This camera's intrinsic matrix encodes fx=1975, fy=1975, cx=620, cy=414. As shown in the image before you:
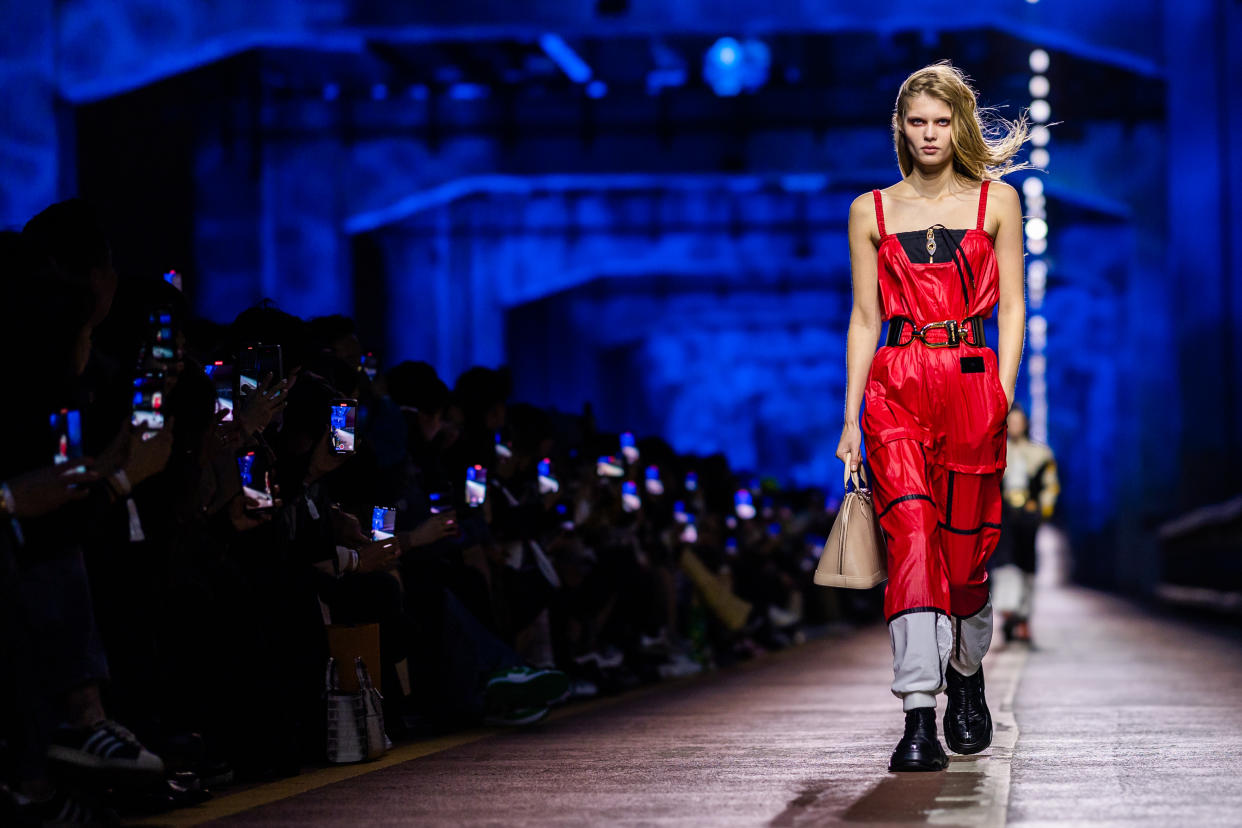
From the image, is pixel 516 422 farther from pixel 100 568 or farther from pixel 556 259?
pixel 556 259

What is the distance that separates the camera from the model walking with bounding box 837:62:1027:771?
5984 millimetres

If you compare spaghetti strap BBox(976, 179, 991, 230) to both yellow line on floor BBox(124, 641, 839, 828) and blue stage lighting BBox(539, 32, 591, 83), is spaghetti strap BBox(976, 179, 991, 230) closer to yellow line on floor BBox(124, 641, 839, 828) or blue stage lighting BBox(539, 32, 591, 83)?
yellow line on floor BBox(124, 641, 839, 828)

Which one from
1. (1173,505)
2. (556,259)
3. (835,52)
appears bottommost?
(1173,505)

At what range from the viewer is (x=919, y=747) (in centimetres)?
594

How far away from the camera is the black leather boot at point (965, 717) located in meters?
6.45

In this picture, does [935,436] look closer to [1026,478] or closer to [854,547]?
[854,547]

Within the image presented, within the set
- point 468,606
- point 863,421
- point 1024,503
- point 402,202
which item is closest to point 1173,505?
point 402,202

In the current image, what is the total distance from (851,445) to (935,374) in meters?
0.34

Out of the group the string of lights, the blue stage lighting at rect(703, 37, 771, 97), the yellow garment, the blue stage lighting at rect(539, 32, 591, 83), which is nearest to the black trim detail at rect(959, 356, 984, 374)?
the yellow garment

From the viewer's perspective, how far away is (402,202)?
101 feet

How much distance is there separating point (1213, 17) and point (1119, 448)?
598 inches

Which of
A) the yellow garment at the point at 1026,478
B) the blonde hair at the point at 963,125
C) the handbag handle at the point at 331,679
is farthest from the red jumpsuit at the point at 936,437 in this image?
the yellow garment at the point at 1026,478

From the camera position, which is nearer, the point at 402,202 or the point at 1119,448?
the point at 402,202

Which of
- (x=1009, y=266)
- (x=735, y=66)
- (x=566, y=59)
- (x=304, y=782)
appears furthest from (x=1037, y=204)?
(x=304, y=782)
